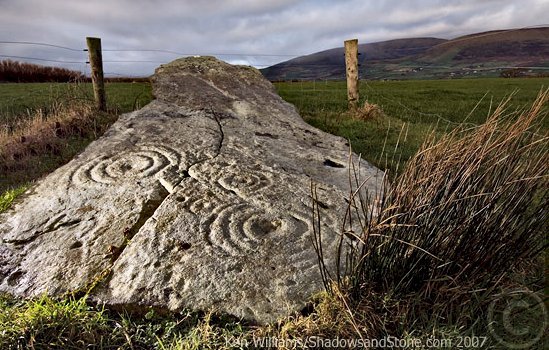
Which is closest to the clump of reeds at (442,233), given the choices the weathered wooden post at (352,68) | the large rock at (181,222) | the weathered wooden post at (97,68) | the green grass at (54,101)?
the large rock at (181,222)

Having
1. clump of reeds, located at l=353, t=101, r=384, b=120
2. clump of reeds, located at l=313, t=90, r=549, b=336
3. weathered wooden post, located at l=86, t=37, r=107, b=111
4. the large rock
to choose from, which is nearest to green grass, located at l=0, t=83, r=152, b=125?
weathered wooden post, located at l=86, t=37, r=107, b=111

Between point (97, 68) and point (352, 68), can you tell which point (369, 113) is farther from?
point (97, 68)

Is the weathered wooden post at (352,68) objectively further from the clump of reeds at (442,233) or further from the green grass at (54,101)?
the clump of reeds at (442,233)

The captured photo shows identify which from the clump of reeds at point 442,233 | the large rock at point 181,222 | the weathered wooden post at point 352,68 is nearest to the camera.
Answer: the clump of reeds at point 442,233

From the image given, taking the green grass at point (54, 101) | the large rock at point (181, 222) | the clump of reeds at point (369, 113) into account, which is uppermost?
the green grass at point (54, 101)

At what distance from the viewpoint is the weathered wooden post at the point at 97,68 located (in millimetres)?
7664

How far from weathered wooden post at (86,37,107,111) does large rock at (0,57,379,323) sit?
2642mm

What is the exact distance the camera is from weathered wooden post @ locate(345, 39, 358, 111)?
31.6 ft

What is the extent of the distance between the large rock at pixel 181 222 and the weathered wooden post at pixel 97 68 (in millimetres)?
2642

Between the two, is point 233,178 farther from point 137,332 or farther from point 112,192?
point 137,332

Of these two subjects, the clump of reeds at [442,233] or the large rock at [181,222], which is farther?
the large rock at [181,222]

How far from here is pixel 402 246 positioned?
8.36 feet

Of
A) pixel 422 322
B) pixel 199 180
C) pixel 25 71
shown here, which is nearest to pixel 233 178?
pixel 199 180

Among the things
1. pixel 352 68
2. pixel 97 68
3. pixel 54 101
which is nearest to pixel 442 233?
pixel 97 68
